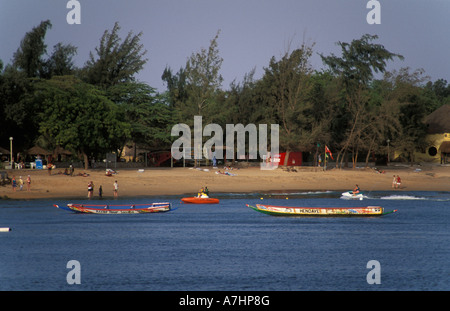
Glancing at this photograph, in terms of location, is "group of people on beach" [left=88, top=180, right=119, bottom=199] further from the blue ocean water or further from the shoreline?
the blue ocean water

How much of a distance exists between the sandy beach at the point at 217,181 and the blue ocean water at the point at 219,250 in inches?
159

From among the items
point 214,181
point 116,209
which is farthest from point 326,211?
point 214,181

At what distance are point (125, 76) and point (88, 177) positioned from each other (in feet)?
93.7

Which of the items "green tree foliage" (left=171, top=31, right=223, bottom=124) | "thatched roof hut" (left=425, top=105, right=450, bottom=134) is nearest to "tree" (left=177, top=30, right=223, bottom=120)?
"green tree foliage" (left=171, top=31, right=223, bottom=124)

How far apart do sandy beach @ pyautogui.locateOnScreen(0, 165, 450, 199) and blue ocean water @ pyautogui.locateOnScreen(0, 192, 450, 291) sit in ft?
13.3

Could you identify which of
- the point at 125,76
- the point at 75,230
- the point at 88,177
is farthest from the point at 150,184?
the point at 125,76

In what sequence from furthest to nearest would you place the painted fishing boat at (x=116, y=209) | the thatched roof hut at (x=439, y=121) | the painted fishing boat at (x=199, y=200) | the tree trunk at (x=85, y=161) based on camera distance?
the thatched roof hut at (x=439, y=121) < the tree trunk at (x=85, y=161) < the painted fishing boat at (x=199, y=200) < the painted fishing boat at (x=116, y=209)

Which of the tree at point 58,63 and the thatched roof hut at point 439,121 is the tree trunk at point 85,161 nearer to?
the tree at point 58,63

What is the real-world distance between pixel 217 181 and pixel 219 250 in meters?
33.9

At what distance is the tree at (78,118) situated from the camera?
73125 mm

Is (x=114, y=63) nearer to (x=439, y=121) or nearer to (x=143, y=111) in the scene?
(x=143, y=111)

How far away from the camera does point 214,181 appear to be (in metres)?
72.9

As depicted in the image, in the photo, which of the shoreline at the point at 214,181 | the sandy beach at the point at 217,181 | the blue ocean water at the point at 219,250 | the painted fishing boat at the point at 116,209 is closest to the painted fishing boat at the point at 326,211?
the blue ocean water at the point at 219,250

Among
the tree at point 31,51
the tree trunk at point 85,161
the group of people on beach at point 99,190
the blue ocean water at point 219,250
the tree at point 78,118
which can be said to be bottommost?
the blue ocean water at point 219,250
